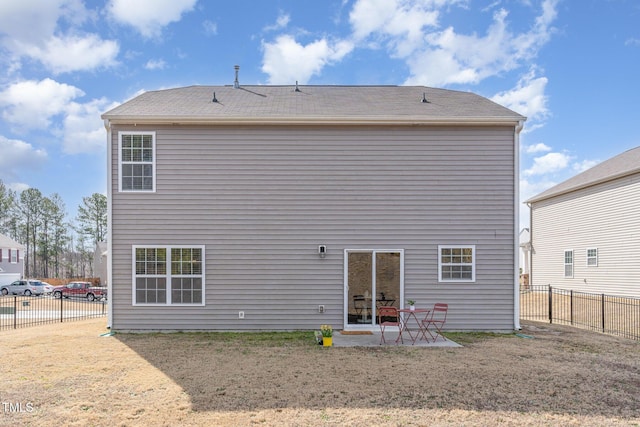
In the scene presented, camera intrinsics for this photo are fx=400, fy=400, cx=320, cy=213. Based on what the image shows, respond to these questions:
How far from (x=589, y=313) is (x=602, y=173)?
7373 millimetres

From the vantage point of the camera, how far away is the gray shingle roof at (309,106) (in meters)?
9.45

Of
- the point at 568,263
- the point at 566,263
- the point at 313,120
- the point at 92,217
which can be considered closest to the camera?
the point at 313,120

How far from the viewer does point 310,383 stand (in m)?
5.65

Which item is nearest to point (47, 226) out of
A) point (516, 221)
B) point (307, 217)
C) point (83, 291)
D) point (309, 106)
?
point (83, 291)

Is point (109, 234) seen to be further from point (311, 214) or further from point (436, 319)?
point (436, 319)

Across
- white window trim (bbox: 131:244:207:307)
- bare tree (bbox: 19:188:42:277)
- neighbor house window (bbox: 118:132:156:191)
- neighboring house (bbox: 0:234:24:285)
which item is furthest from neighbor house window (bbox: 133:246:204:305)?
bare tree (bbox: 19:188:42:277)

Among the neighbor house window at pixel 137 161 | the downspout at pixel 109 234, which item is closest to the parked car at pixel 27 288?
the downspout at pixel 109 234

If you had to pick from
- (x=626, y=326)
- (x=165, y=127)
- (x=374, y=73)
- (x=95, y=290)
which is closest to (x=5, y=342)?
(x=165, y=127)

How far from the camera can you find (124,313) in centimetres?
941

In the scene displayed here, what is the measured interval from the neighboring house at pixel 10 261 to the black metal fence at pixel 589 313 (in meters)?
36.5

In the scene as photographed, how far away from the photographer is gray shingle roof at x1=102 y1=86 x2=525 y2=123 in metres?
9.45

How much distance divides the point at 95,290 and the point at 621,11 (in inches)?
1123

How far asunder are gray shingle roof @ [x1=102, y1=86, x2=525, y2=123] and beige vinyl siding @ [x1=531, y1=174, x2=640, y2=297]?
9096 millimetres

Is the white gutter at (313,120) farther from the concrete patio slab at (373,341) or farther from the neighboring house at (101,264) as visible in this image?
the neighboring house at (101,264)
